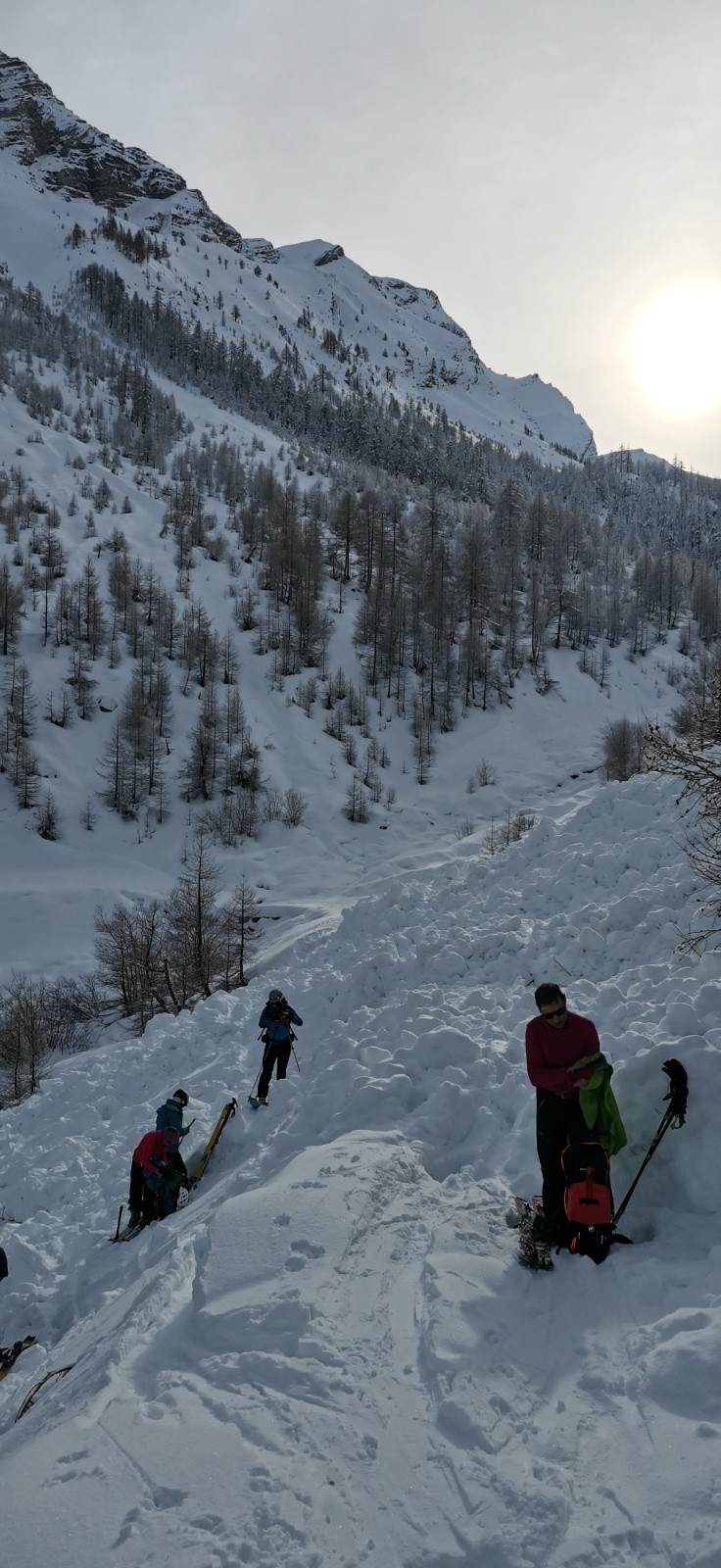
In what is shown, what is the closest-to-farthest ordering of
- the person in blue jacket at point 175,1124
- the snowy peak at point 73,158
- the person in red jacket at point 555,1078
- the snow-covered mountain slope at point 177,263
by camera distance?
the person in red jacket at point 555,1078 < the person in blue jacket at point 175,1124 < the snow-covered mountain slope at point 177,263 < the snowy peak at point 73,158

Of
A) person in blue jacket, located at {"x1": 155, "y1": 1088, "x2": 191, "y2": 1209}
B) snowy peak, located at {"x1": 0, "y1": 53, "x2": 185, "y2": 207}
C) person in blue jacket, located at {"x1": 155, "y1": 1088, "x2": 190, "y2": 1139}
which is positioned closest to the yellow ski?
person in blue jacket, located at {"x1": 155, "y1": 1088, "x2": 191, "y2": 1209}

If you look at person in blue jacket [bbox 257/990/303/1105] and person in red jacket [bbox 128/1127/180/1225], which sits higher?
person in blue jacket [bbox 257/990/303/1105]

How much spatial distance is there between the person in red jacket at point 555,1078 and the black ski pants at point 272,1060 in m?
5.44

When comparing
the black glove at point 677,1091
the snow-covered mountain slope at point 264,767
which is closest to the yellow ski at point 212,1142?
the black glove at point 677,1091

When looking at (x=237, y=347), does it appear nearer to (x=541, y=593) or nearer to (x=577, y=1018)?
(x=541, y=593)

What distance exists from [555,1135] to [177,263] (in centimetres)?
19378

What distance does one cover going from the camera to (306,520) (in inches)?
2660

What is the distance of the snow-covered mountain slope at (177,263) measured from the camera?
130125 mm

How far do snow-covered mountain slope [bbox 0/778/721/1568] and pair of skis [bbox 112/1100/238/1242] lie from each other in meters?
0.26

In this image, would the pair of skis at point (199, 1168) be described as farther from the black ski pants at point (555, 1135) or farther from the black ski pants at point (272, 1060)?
the black ski pants at point (555, 1135)

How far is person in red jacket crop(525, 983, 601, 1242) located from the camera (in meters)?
4.64

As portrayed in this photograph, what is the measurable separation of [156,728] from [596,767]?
27.9 m

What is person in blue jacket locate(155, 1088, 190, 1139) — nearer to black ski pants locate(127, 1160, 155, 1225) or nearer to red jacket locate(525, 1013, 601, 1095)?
black ski pants locate(127, 1160, 155, 1225)

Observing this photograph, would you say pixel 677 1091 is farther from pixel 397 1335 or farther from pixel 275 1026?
pixel 275 1026
